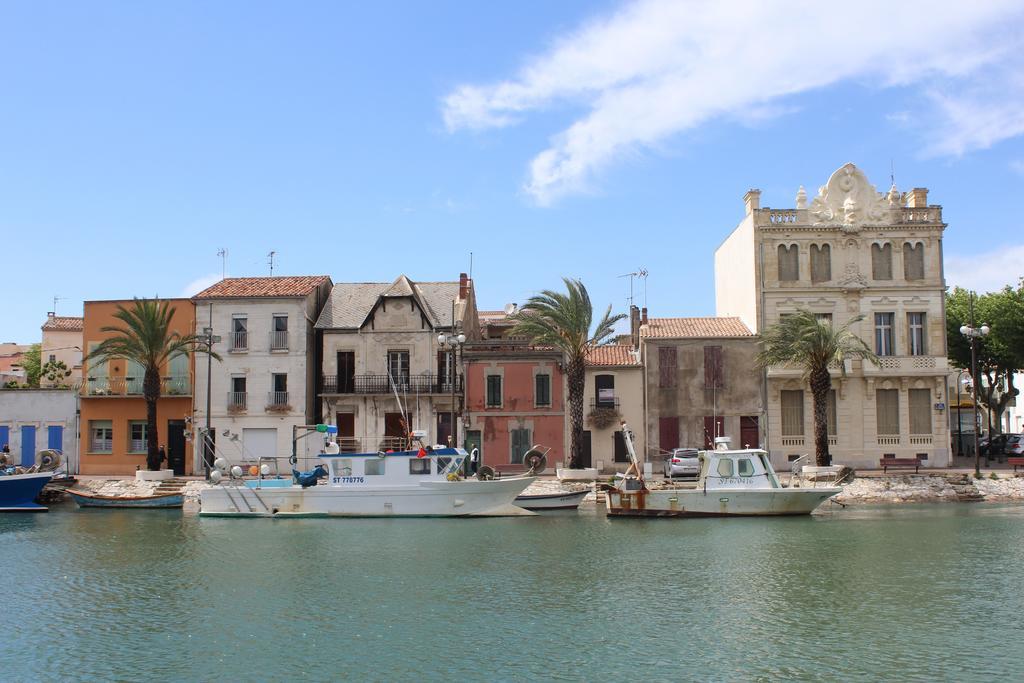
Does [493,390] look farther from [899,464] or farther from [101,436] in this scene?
[101,436]

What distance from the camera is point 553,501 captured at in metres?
36.3

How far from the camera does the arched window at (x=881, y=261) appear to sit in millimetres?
47062

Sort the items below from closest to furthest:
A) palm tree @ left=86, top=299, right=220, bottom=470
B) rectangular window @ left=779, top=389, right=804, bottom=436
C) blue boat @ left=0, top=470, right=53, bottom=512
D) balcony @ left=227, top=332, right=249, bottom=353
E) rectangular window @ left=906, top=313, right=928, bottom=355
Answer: blue boat @ left=0, top=470, right=53, bottom=512 < palm tree @ left=86, top=299, right=220, bottom=470 < rectangular window @ left=779, top=389, right=804, bottom=436 < rectangular window @ left=906, top=313, right=928, bottom=355 < balcony @ left=227, top=332, right=249, bottom=353

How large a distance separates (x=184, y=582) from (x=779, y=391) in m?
31.9

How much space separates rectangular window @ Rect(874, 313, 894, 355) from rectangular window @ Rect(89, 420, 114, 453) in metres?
38.7

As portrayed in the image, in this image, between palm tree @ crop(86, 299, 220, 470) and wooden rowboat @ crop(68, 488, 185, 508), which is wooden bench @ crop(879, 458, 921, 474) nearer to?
wooden rowboat @ crop(68, 488, 185, 508)

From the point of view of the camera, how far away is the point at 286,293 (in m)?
48.8

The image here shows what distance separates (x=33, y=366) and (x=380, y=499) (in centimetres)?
4926

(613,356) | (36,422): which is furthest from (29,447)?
(613,356)

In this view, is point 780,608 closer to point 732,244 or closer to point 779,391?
point 779,391

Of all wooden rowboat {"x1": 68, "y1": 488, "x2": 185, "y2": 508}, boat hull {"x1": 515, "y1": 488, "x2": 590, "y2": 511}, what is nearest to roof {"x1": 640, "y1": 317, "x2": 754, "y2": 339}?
boat hull {"x1": 515, "y1": 488, "x2": 590, "y2": 511}

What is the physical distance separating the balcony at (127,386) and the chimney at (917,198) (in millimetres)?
37755

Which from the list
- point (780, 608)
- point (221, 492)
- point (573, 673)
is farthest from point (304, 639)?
point (221, 492)

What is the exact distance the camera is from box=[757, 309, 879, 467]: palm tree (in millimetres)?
41219
